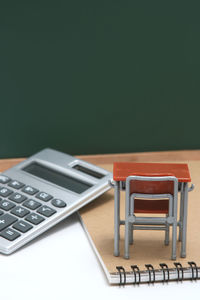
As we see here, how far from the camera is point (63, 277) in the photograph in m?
0.73

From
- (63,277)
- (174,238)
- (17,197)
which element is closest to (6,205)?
(17,197)

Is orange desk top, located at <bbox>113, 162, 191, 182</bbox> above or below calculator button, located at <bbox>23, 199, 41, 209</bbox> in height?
above

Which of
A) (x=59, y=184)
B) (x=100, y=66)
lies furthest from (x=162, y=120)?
(x=59, y=184)

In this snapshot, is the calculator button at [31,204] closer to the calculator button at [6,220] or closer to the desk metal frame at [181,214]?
the calculator button at [6,220]

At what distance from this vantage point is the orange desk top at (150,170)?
71 cm

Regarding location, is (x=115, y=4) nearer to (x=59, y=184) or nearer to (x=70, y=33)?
(x=70, y=33)

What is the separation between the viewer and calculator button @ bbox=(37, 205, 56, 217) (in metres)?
0.82

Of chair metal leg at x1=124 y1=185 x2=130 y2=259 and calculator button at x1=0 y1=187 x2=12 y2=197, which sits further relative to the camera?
calculator button at x1=0 y1=187 x2=12 y2=197

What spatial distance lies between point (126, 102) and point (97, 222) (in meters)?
0.29

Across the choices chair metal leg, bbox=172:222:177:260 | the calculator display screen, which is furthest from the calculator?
chair metal leg, bbox=172:222:177:260

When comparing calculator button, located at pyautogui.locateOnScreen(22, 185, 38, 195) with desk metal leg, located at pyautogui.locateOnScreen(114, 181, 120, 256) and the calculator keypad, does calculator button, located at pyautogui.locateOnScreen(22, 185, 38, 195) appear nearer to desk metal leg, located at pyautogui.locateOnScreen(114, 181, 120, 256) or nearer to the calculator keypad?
the calculator keypad

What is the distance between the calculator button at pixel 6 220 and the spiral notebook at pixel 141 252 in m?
0.11

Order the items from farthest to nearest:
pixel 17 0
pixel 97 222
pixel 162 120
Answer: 1. pixel 162 120
2. pixel 17 0
3. pixel 97 222

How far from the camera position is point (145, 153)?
1.07 metres
